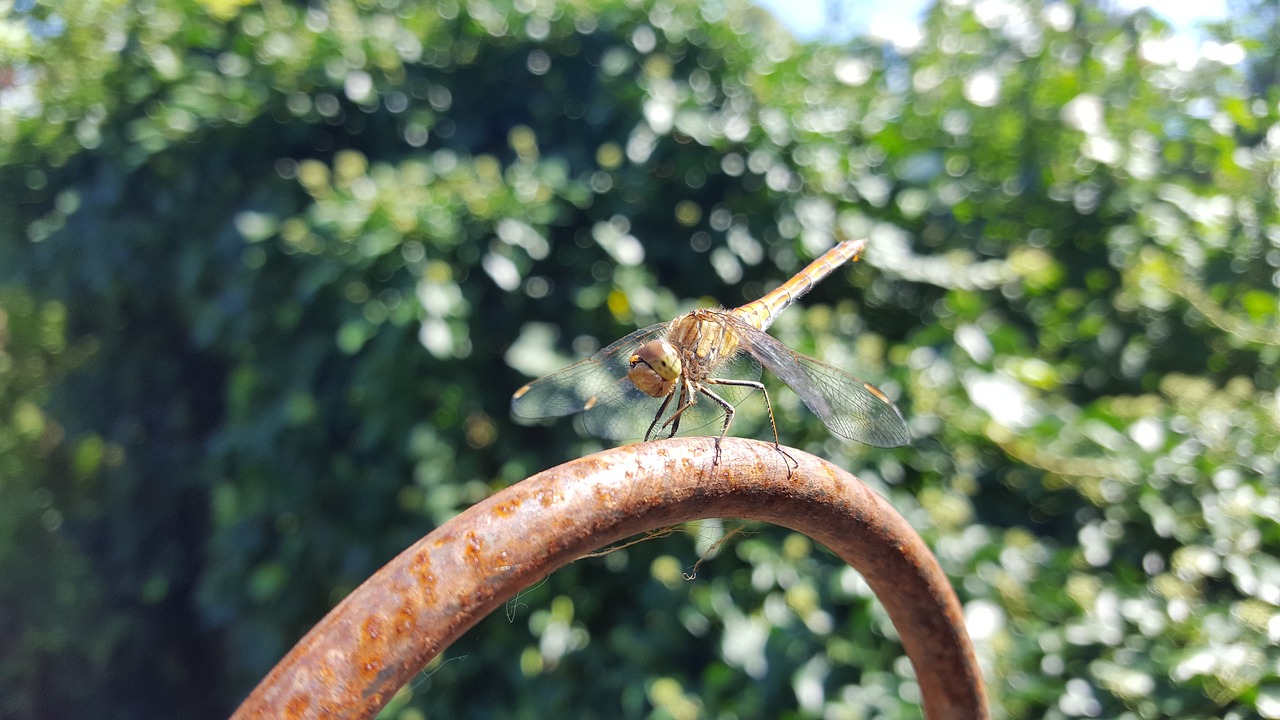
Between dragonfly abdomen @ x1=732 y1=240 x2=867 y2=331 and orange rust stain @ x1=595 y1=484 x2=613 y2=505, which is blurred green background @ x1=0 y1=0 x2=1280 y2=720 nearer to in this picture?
dragonfly abdomen @ x1=732 y1=240 x2=867 y2=331

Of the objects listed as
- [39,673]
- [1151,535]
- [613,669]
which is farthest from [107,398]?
[1151,535]

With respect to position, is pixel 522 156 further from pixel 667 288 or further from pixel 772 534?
pixel 772 534

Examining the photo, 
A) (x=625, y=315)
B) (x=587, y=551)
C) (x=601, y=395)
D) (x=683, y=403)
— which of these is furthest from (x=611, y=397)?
(x=625, y=315)

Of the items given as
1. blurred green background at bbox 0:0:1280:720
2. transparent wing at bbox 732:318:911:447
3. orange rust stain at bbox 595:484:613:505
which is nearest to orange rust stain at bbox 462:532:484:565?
orange rust stain at bbox 595:484:613:505

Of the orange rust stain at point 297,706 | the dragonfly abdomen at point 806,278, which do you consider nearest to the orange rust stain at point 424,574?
the orange rust stain at point 297,706

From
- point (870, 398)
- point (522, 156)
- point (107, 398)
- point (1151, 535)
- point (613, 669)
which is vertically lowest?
point (107, 398)

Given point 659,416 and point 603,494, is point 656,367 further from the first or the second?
point 603,494
